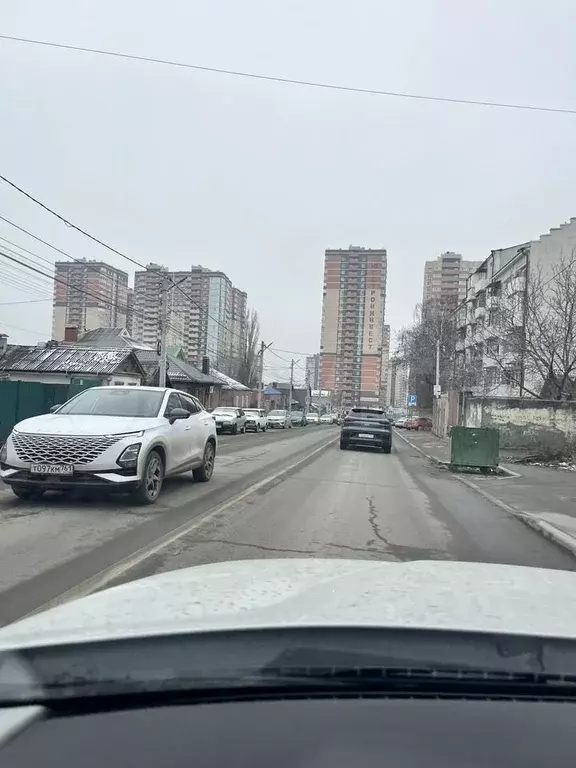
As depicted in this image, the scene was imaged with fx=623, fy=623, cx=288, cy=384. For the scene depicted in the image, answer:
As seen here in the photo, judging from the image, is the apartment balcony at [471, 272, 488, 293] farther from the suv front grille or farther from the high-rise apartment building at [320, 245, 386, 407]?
the suv front grille

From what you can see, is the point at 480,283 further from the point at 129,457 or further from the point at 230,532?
the point at 230,532

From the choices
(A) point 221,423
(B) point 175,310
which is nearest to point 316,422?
(B) point 175,310

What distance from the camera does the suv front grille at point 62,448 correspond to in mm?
7684

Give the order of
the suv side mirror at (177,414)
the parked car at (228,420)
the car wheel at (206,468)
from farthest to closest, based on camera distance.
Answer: the parked car at (228,420), the car wheel at (206,468), the suv side mirror at (177,414)

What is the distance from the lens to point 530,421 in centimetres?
2233

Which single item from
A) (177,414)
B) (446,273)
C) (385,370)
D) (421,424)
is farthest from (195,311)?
(385,370)

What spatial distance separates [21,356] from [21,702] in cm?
3777

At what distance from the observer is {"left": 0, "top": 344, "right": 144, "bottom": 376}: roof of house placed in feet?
113

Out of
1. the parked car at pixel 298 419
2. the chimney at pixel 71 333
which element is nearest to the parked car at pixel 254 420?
the chimney at pixel 71 333

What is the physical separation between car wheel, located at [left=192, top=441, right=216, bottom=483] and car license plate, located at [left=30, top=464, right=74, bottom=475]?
3.71 meters

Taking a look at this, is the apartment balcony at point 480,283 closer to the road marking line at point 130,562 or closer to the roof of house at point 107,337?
the roof of house at point 107,337

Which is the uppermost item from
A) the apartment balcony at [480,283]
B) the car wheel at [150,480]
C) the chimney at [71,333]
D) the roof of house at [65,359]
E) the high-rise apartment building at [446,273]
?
the high-rise apartment building at [446,273]

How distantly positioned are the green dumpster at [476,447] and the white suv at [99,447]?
951cm

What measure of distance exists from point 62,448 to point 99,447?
0.44 meters
